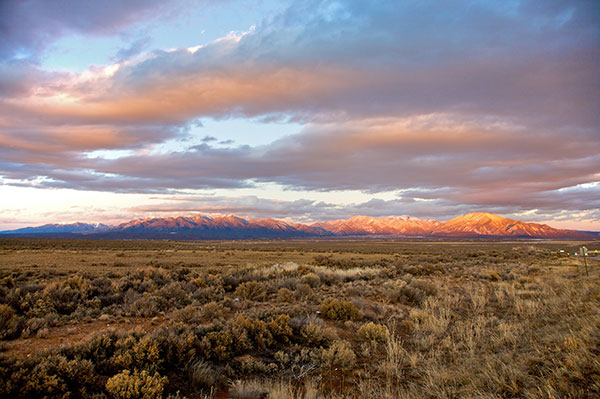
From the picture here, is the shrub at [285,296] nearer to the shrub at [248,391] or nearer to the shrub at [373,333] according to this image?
the shrub at [373,333]

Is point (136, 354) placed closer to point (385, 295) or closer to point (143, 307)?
point (143, 307)

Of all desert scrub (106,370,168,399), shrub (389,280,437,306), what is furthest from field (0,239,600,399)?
shrub (389,280,437,306)

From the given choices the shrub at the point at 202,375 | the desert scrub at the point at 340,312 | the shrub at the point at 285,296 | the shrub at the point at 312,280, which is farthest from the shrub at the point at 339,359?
the shrub at the point at 312,280

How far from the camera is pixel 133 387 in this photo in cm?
473

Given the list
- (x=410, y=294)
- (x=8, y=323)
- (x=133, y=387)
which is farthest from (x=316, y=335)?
(x=8, y=323)

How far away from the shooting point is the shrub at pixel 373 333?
8.41 m

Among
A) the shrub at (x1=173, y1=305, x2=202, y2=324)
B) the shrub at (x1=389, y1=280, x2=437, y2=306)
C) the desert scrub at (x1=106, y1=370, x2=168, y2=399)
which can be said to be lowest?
the shrub at (x1=389, y1=280, x2=437, y2=306)

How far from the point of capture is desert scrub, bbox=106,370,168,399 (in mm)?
4637

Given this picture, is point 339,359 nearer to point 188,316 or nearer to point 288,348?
point 288,348

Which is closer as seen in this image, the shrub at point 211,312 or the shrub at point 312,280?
the shrub at point 211,312

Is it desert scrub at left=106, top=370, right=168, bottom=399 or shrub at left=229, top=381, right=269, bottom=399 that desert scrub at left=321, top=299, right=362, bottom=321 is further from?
desert scrub at left=106, top=370, right=168, bottom=399

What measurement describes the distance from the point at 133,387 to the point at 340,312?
677cm

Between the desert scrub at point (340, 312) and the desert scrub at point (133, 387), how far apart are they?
6.24m

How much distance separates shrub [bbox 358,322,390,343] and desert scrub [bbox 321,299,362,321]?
1395mm
